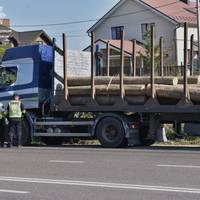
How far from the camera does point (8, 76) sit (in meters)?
21.9

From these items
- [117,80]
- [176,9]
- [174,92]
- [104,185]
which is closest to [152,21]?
[176,9]

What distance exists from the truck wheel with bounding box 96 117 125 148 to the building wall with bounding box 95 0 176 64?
40.3 metres

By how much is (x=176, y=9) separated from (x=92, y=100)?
4630 cm

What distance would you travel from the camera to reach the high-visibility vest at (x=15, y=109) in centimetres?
2100

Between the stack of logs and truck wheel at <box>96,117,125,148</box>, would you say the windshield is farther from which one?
truck wheel at <box>96,117,125,148</box>

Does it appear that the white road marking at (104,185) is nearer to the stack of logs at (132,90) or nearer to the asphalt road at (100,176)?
the asphalt road at (100,176)

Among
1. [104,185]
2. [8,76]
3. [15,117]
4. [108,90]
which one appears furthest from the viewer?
[8,76]

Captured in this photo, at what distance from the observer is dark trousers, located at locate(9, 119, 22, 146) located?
21.1 metres

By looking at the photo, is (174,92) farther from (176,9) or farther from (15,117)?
(176,9)

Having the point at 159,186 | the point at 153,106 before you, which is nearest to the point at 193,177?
the point at 159,186

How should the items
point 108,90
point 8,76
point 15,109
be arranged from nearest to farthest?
point 108,90 → point 15,109 → point 8,76

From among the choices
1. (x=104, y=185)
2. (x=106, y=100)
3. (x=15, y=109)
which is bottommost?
(x=104, y=185)


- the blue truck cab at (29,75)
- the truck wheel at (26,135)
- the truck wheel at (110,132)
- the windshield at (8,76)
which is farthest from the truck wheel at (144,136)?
the windshield at (8,76)

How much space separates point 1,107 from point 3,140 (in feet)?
3.55
